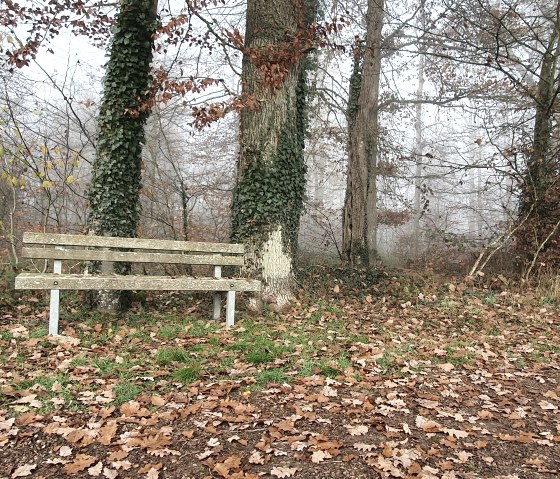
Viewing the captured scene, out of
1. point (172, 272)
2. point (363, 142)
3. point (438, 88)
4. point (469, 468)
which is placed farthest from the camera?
point (438, 88)

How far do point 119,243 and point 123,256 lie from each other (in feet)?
0.53

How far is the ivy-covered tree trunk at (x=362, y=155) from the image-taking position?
406 inches

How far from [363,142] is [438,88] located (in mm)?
4205

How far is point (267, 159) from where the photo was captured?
634 cm

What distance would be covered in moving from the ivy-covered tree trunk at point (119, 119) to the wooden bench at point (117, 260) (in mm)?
485

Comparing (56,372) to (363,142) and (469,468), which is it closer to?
(469,468)

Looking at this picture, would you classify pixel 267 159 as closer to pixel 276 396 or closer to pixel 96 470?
pixel 276 396

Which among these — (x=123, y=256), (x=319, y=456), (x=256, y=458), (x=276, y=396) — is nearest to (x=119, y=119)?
(x=123, y=256)

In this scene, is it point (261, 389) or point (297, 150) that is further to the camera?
point (297, 150)

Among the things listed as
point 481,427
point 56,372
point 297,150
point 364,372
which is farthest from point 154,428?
point 297,150

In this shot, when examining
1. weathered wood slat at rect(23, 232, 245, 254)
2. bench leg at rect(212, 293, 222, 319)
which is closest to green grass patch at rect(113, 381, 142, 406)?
weathered wood slat at rect(23, 232, 245, 254)

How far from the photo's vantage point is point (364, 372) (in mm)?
4230

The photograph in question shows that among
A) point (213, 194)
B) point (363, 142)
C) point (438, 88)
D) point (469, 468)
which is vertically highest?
point (438, 88)

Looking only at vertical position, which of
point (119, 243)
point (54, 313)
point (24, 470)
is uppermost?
point (119, 243)
